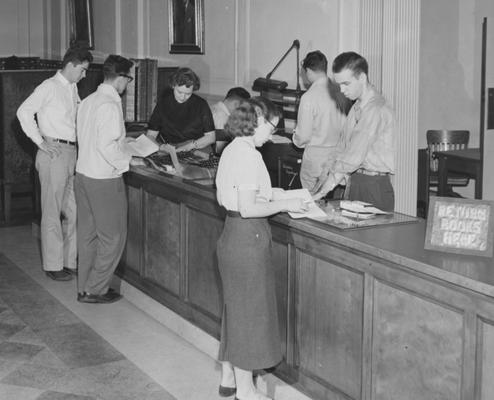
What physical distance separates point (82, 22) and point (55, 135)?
5151 mm

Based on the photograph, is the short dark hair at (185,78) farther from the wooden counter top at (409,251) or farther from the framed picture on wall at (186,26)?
the framed picture on wall at (186,26)

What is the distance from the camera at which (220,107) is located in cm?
756

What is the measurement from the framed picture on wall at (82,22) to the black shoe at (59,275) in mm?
4816

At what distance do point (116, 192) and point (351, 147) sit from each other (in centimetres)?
202

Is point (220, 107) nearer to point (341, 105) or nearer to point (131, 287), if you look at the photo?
point (341, 105)

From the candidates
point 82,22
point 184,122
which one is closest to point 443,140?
point 184,122

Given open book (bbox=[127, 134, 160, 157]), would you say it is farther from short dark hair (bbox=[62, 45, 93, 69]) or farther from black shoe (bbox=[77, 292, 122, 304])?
black shoe (bbox=[77, 292, 122, 304])

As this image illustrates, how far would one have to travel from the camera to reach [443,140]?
9047 millimetres

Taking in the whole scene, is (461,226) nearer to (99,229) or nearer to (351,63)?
(351,63)

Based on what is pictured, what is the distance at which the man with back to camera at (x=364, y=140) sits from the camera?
5.09m

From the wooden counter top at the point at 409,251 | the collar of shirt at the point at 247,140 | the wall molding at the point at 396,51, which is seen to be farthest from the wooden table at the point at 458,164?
the collar of shirt at the point at 247,140

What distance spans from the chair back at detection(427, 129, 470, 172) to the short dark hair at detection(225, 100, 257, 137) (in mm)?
4870

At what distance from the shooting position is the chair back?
9.03m

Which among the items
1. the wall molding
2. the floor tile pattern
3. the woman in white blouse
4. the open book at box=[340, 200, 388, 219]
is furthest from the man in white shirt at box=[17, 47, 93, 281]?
the open book at box=[340, 200, 388, 219]
